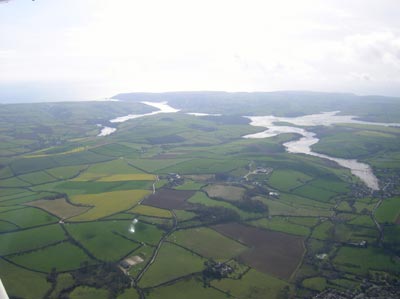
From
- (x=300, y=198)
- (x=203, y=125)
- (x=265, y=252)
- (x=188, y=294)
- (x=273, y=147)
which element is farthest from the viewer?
(x=203, y=125)

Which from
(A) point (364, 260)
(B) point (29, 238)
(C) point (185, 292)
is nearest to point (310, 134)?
(A) point (364, 260)

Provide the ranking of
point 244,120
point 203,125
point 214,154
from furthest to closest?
1. point 244,120
2. point 203,125
3. point 214,154

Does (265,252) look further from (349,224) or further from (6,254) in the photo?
(6,254)

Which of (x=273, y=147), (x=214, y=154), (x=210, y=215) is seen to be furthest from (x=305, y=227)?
(x=273, y=147)

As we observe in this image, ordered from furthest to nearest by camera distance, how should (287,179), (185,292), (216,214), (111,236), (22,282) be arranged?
(287,179) → (216,214) → (111,236) → (22,282) → (185,292)

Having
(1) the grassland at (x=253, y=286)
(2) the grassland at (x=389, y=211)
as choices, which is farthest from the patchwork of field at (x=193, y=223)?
(2) the grassland at (x=389, y=211)

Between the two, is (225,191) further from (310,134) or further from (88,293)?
(310,134)

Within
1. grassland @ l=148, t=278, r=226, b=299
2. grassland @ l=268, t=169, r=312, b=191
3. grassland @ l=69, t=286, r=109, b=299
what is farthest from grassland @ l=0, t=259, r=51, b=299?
grassland @ l=268, t=169, r=312, b=191
